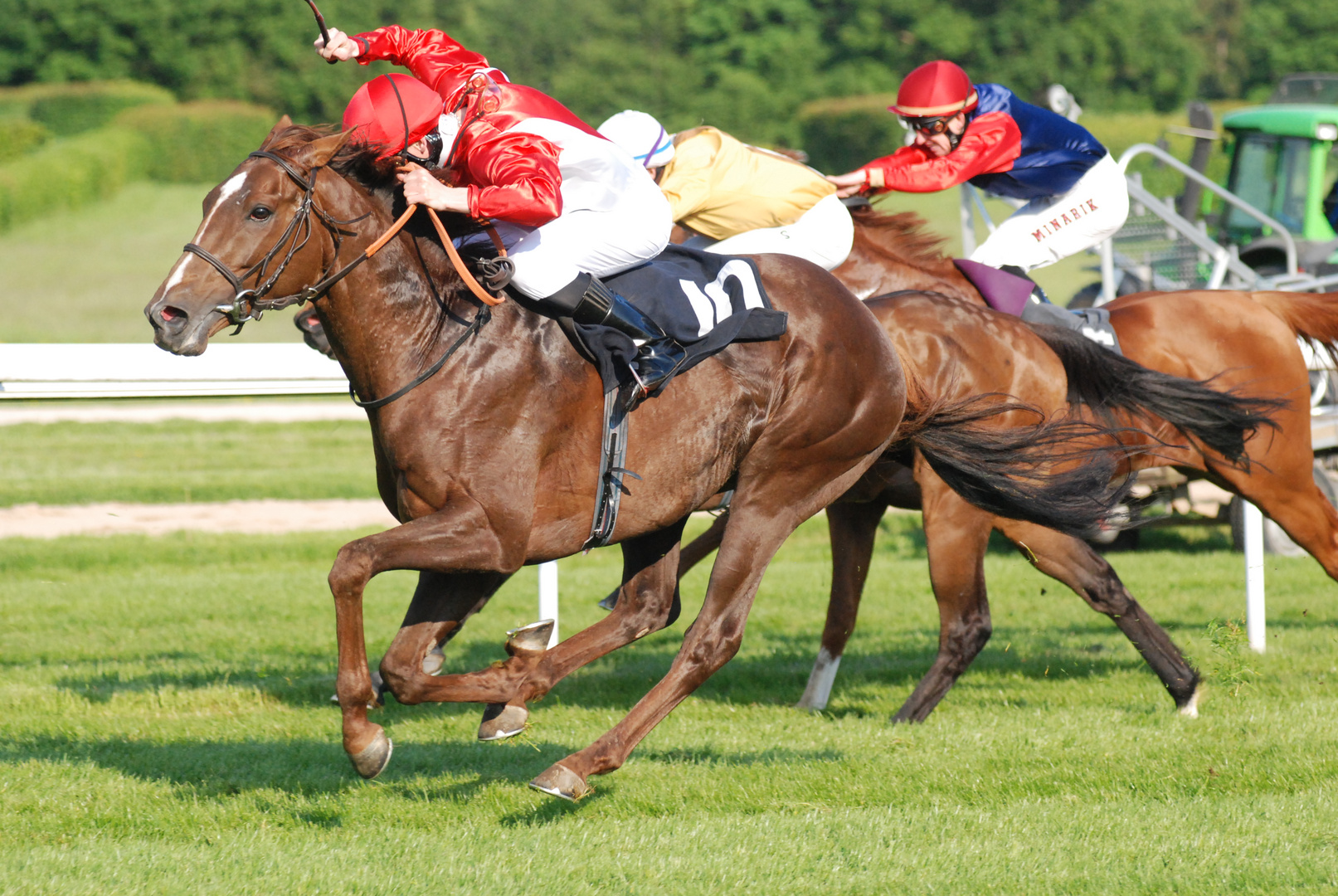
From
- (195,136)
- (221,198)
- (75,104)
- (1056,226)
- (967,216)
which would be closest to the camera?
(221,198)

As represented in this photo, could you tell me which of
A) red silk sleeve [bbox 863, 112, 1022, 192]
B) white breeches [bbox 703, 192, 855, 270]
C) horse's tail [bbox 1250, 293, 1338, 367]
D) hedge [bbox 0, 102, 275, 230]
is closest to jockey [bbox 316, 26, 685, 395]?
white breeches [bbox 703, 192, 855, 270]

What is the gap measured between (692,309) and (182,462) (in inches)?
335

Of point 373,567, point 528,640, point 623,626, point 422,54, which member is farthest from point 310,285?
point 623,626

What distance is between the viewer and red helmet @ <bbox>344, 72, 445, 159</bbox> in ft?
11.4

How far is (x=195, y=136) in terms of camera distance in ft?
107

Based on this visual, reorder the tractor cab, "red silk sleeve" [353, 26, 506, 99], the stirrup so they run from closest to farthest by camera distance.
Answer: the stirrup → "red silk sleeve" [353, 26, 506, 99] → the tractor cab

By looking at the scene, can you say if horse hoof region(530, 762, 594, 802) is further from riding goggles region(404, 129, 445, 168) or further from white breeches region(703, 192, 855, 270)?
white breeches region(703, 192, 855, 270)

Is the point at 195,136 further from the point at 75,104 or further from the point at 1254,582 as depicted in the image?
the point at 1254,582

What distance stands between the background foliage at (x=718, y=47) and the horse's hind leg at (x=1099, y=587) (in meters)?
29.5

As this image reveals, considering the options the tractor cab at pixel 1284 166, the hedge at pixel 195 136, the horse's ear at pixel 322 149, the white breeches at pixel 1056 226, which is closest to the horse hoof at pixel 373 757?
the horse's ear at pixel 322 149

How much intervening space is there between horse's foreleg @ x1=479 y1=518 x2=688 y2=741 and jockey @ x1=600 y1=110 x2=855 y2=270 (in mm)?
1336

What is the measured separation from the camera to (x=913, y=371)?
181 inches

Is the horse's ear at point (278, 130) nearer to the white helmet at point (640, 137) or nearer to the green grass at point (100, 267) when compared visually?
the white helmet at point (640, 137)

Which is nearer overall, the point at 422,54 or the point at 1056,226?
the point at 422,54
